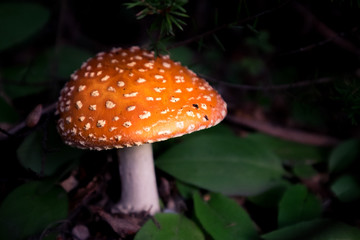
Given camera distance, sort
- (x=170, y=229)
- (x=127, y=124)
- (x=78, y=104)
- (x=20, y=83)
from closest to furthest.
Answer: (x=127, y=124) < (x=78, y=104) < (x=170, y=229) < (x=20, y=83)

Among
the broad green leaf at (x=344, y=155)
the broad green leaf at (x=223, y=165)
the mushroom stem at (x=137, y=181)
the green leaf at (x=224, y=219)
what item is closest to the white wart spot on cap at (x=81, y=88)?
the mushroom stem at (x=137, y=181)

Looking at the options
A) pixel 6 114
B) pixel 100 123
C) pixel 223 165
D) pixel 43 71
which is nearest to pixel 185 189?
pixel 223 165

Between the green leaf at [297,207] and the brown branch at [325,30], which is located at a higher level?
the brown branch at [325,30]

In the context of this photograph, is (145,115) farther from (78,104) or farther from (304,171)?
(304,171)

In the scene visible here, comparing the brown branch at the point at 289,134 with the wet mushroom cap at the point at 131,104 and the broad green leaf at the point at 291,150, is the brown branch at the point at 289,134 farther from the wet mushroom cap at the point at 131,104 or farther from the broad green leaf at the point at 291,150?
the wet mushroom cap at the point at 131,104

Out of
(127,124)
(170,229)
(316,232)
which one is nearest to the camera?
(127,124)

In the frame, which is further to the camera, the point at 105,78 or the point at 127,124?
the point at 105,78

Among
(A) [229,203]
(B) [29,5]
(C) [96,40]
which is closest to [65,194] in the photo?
(A) [229,203]

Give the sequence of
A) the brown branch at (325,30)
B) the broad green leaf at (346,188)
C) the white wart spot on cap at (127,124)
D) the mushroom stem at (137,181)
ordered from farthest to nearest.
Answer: the brown branch at (325,30)
the broad green leaf at (346,188)
the mushroom stem at (137,181)
the white wart spot on cap at (127,124)
